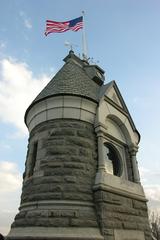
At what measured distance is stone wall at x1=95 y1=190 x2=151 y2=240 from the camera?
551 centimetres

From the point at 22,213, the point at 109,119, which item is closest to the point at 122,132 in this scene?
the point at 109,119

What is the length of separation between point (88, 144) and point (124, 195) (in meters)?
1.89

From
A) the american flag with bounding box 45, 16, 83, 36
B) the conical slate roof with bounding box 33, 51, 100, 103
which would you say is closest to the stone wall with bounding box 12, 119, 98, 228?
the conical slate roof with bounding box 33, 51, 100, 103

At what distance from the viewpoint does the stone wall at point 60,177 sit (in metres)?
5.45

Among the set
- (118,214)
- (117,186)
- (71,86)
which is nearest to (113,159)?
(117,186)

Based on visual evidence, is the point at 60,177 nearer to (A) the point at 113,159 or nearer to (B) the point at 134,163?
(A) the point at 113,159

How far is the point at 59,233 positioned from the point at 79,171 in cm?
170

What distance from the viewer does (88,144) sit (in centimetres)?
675

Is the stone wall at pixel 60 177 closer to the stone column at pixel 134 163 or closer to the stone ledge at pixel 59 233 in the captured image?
the stone ledge at pixel 59 233

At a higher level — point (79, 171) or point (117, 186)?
point (79, 171)

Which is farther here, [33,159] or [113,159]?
[113,159]

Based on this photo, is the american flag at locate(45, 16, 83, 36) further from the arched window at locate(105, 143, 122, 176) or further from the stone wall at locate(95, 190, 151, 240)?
the stone wall at locate(95, 190, 151, 240)

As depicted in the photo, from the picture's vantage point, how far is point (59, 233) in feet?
16.6

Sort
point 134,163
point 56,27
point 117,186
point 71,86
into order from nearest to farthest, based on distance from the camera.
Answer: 1. point 117,186
2. point 71,86
3. point 134,163
4. point 56,27
